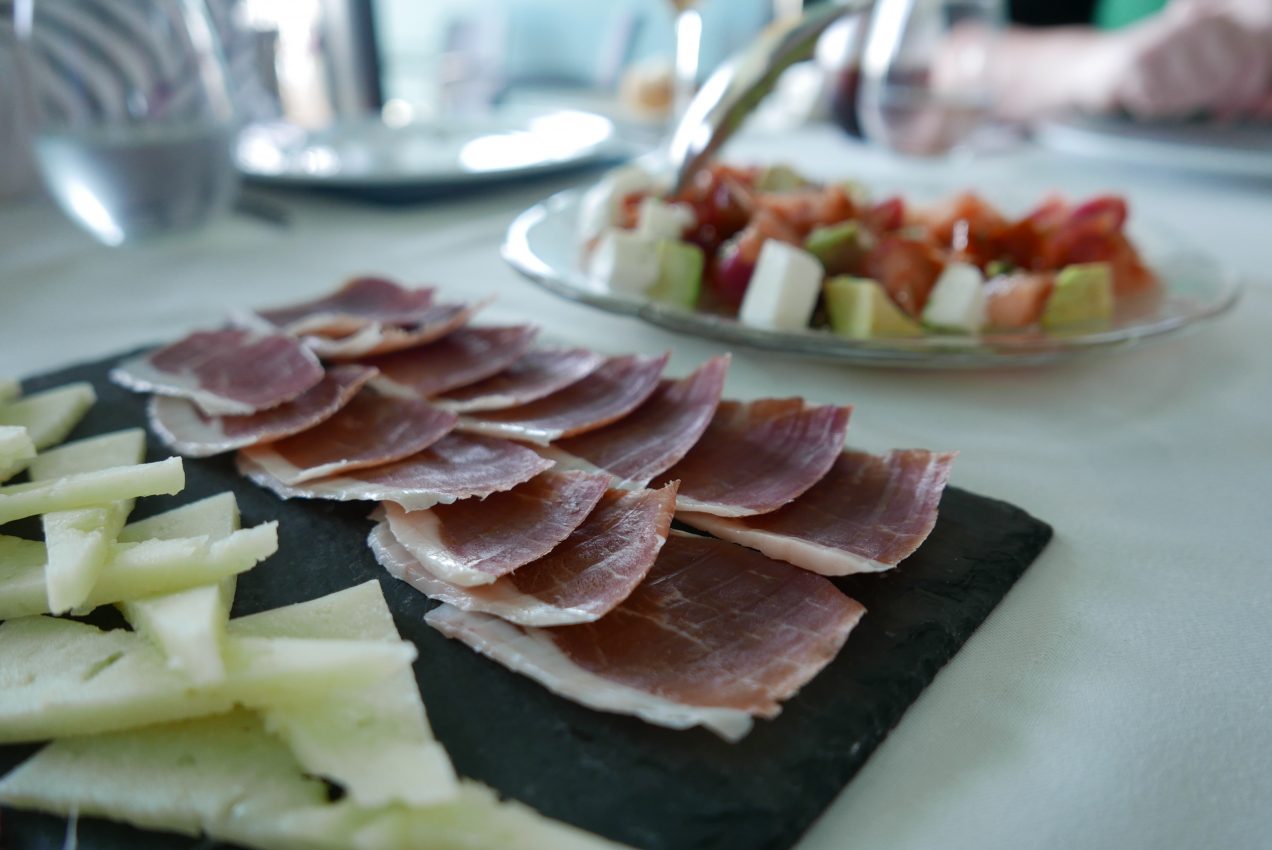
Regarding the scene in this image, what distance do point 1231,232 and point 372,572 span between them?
1.90 metres

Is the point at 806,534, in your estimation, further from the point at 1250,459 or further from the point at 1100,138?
the point at 1100,138

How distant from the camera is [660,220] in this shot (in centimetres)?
129

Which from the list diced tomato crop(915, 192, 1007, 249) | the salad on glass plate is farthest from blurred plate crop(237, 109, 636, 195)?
diced tomato crop(915, 192, 1007, 249)

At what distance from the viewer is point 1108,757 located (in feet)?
1.83

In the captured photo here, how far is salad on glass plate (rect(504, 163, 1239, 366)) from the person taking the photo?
1.06 meters

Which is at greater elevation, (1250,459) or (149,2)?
(149,2)

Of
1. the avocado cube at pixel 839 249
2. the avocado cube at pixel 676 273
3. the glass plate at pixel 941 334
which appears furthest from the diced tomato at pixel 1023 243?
A: the avocado cube at pixel 676 273

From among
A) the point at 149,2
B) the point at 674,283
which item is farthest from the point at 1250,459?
the point at 149,2

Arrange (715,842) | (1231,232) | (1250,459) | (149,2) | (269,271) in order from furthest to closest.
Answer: (1231,232) < (269,271) < (149,2) < (1250,459) < (715,842)

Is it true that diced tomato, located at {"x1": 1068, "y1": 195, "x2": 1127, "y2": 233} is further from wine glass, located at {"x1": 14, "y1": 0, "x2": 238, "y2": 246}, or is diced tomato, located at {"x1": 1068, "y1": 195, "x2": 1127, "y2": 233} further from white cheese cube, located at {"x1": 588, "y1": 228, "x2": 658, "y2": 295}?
wine glass, located at {"x1": 14, "y1": 0, "x2": 238, "y2": 246}

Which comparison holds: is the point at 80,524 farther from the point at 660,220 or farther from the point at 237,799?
the point at 660,220

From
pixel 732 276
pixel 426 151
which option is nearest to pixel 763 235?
pixel 732 276

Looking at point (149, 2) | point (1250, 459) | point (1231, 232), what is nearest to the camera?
point (1250, 459)

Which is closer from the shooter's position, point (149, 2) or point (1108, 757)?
point (1108, 757)
